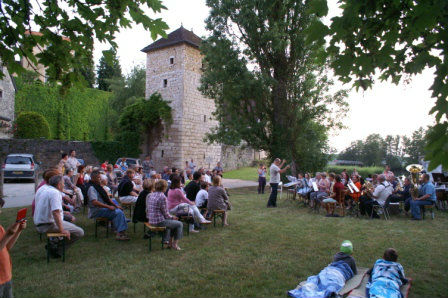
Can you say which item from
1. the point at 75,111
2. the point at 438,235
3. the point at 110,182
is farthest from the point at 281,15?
the point at 75,111

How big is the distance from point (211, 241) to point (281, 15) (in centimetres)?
1467

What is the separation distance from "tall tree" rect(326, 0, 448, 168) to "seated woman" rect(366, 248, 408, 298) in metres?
1.98

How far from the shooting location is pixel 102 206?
6.21 m

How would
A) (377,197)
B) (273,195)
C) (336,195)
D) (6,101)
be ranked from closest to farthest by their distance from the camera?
(377,197)
(336,195)
(273,195)
(6,101)

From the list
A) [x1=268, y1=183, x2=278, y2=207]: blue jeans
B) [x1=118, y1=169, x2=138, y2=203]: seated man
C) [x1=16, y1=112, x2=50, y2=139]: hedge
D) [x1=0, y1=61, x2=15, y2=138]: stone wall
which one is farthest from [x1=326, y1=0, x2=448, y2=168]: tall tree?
[x1=16, y1=112, x2=50, y2=139]: hedge

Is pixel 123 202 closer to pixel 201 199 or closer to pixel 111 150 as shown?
pixel 201 199

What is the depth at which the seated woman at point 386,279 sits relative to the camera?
3662 millimetres

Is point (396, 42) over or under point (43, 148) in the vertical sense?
over

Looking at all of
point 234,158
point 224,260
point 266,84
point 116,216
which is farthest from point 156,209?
point 234,158

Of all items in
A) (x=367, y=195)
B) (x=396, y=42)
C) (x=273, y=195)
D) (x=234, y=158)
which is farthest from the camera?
(x=234, y=158)

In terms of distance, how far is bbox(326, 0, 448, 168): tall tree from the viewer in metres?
2.50

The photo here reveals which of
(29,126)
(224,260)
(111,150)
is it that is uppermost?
(29,126)

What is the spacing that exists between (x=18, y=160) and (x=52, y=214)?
49.9ft

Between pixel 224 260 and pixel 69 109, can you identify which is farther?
pixel 69 109
